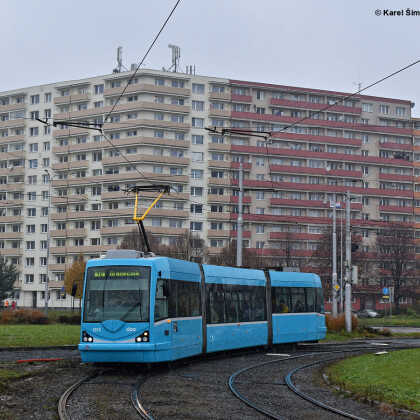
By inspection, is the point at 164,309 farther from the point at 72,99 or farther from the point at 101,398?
the point at 72,99

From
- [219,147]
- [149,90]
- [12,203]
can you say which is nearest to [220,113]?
[219,147]

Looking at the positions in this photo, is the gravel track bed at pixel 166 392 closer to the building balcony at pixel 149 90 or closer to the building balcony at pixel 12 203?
the building balcony at pixel 149 90

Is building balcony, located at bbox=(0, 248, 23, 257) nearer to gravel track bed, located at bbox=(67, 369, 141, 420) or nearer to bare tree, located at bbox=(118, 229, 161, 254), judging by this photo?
bare tree, located at bbox=(118, 229, 161, 254)

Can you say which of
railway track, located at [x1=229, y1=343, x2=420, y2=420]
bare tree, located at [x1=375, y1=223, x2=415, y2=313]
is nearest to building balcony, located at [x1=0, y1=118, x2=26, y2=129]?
bare tree, located at [x1=375, y1=223, x2=415, y2=313]

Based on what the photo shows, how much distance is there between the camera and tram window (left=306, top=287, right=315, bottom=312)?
1155 inches

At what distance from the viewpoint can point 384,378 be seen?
53.0ft

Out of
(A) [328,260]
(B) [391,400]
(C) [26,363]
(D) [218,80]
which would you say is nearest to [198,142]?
(D) [218,80]

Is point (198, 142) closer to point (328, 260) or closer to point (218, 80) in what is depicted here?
point (218, 80)

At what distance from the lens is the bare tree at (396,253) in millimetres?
87000

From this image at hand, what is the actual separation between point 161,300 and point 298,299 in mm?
11346

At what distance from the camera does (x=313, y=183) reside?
103m

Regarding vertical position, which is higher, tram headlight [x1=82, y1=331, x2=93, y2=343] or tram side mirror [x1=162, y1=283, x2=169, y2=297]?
tram side mirror [x1=162, y1=283, x2=169, y2=297]

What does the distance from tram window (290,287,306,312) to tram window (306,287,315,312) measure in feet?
1.11

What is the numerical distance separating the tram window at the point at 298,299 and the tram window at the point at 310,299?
1.11ft
